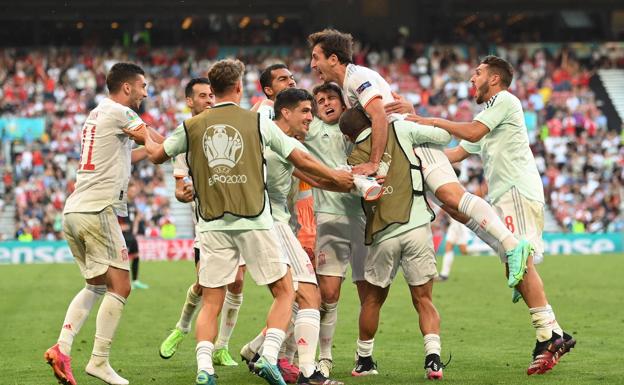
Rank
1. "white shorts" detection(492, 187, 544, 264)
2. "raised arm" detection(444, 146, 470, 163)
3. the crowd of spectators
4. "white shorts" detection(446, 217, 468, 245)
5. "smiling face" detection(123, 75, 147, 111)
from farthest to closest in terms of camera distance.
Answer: the crowd of spectators, "white shorts" detection(446, 217, 468, 245), "raised arm" detection(444, 146, 470, 163), "white shorts" detection(492, 187, 544, 264), "smiling face" detection(123, 75, 147, 111)

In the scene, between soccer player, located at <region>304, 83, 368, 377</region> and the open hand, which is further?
soccer player, located at <region>304, 83, 368, 377</region>

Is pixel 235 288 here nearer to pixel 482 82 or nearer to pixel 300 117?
pixel 300 117

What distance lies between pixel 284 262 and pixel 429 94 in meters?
33.0

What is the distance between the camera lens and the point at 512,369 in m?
9.74

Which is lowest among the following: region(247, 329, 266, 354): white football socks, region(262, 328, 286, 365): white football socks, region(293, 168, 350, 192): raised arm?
region(247, 329, 266, 354): white football socks

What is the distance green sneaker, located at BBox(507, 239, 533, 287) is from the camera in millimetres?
9148

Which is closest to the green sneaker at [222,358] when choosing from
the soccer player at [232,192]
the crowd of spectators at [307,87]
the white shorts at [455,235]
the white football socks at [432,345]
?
the white football socks at [432,345]

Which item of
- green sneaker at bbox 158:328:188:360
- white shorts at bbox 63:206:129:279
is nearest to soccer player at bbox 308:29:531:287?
white shorts at bbox 63:206:129:279

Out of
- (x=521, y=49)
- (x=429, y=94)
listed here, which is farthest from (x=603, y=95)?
(x=429, y=94)

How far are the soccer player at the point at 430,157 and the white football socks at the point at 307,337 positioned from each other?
1.62m

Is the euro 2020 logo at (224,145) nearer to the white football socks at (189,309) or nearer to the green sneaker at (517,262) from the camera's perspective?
the green sneaker at (517,262)

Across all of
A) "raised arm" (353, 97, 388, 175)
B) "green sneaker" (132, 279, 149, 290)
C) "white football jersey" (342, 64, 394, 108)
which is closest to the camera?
"raised arm" (353, 97, 388, 175)

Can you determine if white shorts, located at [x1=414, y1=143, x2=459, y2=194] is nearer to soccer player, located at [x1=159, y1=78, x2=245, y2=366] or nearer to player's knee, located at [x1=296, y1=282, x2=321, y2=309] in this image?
player's knee, located at [x1=296, y1=282, x2=321, y2=309]

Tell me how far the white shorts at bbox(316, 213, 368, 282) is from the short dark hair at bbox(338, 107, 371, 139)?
2.57ft
